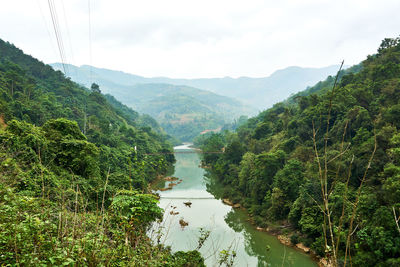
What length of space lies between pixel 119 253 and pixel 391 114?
14.1 metres

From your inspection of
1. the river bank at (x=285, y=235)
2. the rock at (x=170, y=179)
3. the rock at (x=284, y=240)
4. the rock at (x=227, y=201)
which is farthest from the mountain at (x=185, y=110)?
the rock at (x=284, y=240)

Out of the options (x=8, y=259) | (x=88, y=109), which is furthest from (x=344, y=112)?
(x=88, y=109)

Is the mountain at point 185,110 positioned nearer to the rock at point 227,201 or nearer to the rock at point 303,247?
the rock at point 227,201

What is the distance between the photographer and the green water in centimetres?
1084

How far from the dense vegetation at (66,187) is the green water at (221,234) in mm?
2568

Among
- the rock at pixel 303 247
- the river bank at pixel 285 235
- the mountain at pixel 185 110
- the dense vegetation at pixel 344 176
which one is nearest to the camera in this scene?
the dense vegetation at pixel 344 176

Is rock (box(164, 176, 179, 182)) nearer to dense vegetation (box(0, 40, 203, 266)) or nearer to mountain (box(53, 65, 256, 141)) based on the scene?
dense vegetation (box(0, 40, 203, 266))

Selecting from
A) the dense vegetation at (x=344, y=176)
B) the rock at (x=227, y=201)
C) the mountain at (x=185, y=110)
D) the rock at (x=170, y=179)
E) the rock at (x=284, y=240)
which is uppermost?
the mountain at (x=185, y=110)

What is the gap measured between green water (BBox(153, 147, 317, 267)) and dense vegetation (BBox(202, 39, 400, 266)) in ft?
3.17

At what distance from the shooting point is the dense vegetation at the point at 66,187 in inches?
82.7

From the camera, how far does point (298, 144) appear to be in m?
17.2

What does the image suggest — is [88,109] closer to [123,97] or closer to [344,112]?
[344,112]

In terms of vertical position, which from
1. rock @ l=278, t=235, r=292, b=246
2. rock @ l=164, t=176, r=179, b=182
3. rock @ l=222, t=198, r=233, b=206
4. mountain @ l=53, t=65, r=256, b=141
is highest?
mountain @ l=53, t=65, r=256, b=141

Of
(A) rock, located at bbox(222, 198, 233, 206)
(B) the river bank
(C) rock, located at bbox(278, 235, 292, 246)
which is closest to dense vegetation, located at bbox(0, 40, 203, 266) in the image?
(B) the river bank
